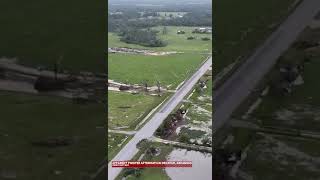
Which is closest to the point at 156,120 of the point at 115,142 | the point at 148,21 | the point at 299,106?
the point at 115,142

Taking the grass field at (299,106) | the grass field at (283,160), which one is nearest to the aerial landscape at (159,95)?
the grass field at (283,160)

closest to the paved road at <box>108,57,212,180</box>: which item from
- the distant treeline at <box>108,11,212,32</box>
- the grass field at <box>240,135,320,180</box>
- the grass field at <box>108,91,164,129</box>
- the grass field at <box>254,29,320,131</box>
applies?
the grass field at <box>108,91,164,129</box>
